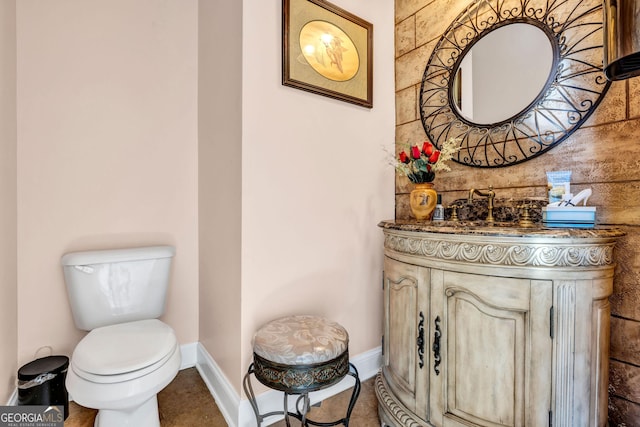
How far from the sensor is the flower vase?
1654 mm

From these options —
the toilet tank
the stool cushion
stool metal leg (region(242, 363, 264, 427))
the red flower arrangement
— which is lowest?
stool metal leg (region(242, 363, 264, 427))

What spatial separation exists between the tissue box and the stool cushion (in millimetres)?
975

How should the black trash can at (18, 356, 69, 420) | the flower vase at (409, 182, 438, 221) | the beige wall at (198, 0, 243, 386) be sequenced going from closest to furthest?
the black trash can at (18, 356, 69, 420)
the beige wall at (198, 0, 243, 386)
the flower vase at (409, 182, 438, 221)

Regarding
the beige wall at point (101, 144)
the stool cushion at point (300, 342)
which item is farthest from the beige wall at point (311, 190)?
the beige wall at point (101, 144)

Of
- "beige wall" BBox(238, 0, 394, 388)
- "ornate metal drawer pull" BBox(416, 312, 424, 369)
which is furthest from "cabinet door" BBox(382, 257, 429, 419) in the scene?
"beige wall" BBox(238, 0, 394, 388)

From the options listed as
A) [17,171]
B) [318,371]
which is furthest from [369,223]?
[17,171]

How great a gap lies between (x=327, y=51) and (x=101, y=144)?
1428 mm

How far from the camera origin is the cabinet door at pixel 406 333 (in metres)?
1.32

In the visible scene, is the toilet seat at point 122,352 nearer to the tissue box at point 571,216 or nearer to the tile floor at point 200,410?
the tile floor at point 200,410

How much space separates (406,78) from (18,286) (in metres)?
2.56

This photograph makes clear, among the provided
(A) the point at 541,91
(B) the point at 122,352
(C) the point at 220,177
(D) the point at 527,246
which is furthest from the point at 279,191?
(A) the point at 541,91

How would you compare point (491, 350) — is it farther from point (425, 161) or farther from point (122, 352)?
point (122, 352)

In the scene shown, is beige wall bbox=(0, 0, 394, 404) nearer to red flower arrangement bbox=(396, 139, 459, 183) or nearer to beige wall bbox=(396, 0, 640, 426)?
red flower arrangement bbox=(396, 139, 459, 183)

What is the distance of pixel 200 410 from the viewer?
5.45ft
